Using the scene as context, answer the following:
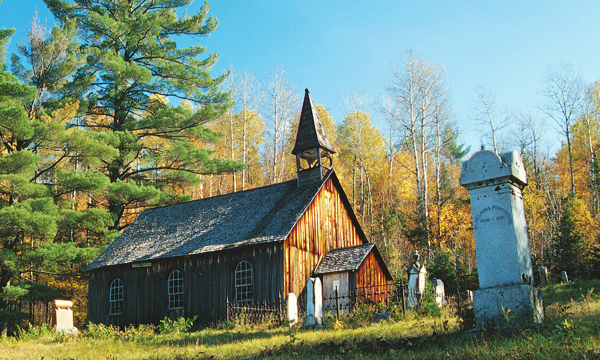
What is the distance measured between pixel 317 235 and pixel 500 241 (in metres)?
13.4

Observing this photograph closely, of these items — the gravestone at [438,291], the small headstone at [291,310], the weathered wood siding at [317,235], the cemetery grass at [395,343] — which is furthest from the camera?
the weathered wood siding at [317,235]

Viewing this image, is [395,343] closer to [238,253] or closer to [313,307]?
[313,307]

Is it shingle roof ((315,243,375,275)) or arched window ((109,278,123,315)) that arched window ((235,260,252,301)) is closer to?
shingle roof ((315,243,375,275))

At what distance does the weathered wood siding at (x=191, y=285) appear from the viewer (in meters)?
19.2

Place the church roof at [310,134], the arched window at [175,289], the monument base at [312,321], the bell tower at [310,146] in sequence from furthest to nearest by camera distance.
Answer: the church roof at [310,134]
the bell tower at [310,146]
the arched window at [175,289]
the monument base at [312,321]

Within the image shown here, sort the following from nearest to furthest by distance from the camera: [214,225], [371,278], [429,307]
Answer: [429,307]
[371,278]
[214,225]

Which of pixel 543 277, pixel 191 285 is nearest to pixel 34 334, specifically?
pixel 191 285

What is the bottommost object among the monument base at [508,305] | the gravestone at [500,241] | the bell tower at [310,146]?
the monument base at [508,305]

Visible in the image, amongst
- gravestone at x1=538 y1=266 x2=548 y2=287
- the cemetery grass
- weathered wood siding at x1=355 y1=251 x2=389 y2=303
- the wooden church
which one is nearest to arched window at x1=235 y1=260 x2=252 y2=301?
the wooden church

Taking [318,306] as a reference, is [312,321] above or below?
below

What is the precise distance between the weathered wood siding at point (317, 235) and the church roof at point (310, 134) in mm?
1892

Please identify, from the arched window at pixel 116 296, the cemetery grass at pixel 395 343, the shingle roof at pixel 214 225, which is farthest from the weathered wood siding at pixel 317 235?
the arched window at pixel 116 296

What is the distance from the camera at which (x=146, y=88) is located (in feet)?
101

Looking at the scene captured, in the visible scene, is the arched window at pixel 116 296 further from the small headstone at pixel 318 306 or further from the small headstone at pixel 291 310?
the small headstone at pixel 318 306
